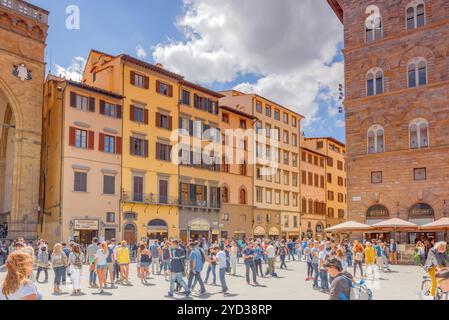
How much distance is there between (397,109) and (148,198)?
20591mm

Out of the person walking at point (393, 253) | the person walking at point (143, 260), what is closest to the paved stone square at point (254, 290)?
the person walking at point (143, 260)

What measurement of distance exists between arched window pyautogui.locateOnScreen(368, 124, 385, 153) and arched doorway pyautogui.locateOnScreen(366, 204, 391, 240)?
160 inches

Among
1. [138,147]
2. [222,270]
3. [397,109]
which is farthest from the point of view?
[138,147]

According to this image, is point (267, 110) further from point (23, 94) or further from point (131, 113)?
point (23, 94)

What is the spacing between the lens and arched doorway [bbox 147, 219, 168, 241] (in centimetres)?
4303

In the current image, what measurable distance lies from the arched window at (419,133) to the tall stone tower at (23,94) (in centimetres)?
2786

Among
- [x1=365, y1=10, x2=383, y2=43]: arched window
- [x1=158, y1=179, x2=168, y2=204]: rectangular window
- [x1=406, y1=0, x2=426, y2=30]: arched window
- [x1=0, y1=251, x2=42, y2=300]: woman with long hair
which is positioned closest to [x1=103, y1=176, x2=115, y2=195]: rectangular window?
[x1=158, y1=179, x2=168, y2=204]: rectangular window

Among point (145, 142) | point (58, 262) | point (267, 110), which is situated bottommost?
point (58, 262)

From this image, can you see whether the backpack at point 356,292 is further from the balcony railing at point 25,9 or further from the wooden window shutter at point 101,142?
the balcony railing at point 25,9

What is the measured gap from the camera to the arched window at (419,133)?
36.0m

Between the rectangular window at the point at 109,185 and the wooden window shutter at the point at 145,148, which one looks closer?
the rectangular window at the point at 109,185

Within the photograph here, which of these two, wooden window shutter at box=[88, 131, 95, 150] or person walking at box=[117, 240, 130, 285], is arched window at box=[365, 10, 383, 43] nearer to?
wooden window shutter at box=[88, 131, 95, 150]

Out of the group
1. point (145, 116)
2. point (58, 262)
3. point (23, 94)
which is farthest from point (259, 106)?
point (58, 262)

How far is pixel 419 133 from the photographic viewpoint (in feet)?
119
